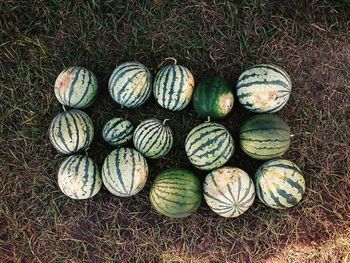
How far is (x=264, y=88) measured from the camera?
3693 mm

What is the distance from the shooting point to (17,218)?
13.5ft

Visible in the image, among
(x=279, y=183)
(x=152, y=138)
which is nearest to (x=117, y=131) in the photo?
(x=152, y=138)

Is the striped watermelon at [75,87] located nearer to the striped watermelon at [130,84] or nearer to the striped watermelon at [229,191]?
the striped watermelon at [130,84]

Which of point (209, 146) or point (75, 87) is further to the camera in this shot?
point (75, 87)

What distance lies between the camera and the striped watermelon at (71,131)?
3.79 metres

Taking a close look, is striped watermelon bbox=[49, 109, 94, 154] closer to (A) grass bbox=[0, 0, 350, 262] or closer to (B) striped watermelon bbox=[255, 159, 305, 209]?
(A) grass bbox=[0, 0, 350, 262]

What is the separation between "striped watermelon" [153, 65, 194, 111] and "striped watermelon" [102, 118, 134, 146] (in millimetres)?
316

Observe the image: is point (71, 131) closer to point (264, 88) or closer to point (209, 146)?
point (209, 146)

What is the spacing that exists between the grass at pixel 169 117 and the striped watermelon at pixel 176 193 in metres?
0.29

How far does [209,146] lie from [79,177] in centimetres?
99

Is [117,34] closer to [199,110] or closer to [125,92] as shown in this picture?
[125,92]

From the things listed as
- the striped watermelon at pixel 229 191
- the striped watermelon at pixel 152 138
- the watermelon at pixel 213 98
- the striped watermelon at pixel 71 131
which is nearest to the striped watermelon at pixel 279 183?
the striped watermelon at pixel 229 191

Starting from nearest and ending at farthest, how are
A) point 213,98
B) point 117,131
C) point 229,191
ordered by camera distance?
point 229,191
point 213,98
point 117,131

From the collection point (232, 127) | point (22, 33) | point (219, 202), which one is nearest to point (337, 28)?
point (232, 127)
